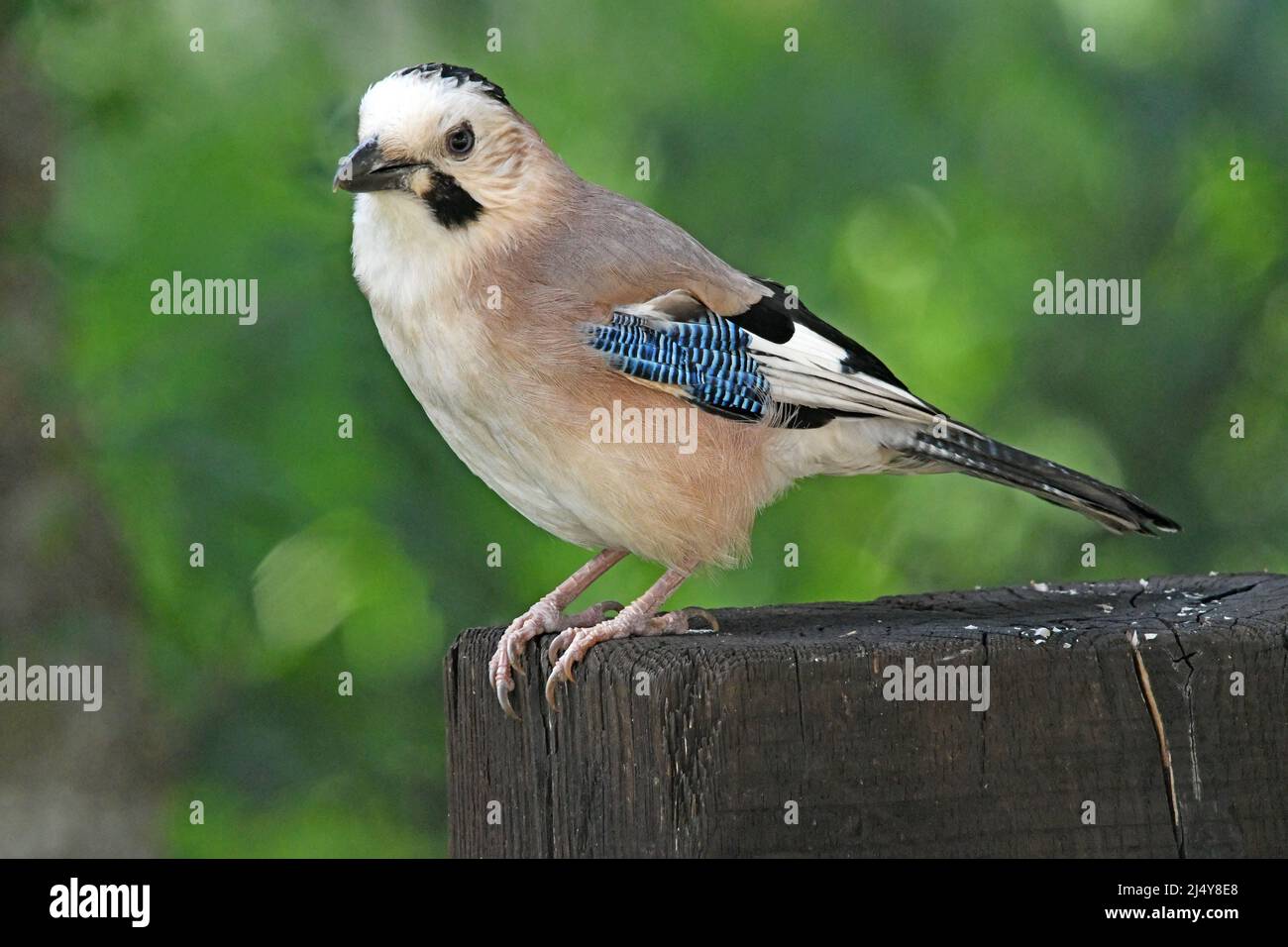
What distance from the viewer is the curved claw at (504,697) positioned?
4281mm

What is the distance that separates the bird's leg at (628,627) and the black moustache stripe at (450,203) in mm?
1266

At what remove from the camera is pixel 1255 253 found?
792 cm

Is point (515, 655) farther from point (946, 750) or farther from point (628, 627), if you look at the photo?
point (946, 750)

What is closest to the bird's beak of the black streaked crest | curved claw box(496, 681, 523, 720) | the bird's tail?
the black streaked crest

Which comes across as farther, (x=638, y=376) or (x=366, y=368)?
(x=366, y=368)

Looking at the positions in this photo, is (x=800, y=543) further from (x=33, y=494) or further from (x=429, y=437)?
(x=33, y=494)

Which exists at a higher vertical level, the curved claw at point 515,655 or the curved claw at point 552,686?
the curved claw at point 515,655

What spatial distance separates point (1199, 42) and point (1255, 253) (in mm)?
1063

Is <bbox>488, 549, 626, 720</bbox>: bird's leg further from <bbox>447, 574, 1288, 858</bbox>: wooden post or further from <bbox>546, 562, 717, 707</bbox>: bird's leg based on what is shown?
<bbox>447, 574, 1288, 858</bbox>: wooden post

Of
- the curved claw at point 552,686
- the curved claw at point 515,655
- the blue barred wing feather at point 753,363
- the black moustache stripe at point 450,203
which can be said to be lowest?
the curved claw at point 552,686

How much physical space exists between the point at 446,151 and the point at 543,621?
1.44m

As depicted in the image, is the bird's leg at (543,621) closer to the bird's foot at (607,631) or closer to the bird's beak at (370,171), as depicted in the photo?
the bird's foot at (607,631)

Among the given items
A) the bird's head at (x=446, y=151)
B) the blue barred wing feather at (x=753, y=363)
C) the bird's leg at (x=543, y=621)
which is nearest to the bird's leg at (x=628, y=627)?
the bird's leg at (x=543, y=621)

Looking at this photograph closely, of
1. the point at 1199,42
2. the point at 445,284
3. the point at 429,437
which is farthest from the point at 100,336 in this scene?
the point at 1199,42
